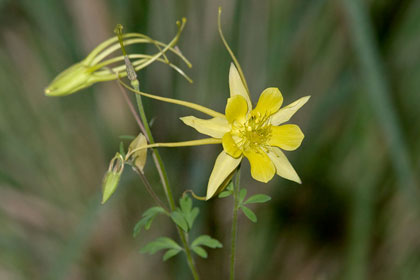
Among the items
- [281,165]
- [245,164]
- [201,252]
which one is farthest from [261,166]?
[245,164]

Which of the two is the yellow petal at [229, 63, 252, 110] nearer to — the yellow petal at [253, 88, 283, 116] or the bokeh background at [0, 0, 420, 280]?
the yellow petal at [253, 88, 283, 116]

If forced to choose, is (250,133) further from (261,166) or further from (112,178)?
(112,178)

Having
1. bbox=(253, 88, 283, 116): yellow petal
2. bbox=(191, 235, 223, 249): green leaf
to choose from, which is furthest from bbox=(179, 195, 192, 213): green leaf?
bbox=(253, 88, 283, 116): yellow petal

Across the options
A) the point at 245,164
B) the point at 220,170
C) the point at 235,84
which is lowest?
the point at 245,164

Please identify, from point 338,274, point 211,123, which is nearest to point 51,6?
point 211,123

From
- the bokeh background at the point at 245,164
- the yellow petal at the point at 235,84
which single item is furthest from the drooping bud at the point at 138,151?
the bokeh background at the point at 245,164

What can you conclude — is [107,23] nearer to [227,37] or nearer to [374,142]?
[227,37]
